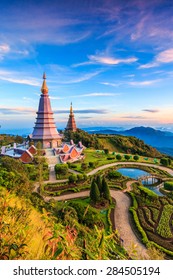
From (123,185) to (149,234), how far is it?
7313 mm

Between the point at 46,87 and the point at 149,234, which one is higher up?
the point at 46,87

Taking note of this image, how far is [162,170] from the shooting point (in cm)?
2175

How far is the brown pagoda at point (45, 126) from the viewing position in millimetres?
25484

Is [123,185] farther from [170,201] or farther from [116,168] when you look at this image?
[116,168]

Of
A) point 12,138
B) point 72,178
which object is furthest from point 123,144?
point 72,178

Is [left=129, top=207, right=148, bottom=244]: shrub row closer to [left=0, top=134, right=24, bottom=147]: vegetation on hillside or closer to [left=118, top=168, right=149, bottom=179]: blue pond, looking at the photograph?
[left=118, top=168, right=149, bottom=179]: blue pond

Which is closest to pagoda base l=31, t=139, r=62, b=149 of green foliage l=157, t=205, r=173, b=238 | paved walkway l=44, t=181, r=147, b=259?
paved walkway l=44, t=181, r=147, b=259

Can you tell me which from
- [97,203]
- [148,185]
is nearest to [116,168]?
[148,185]

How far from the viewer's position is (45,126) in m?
26.0

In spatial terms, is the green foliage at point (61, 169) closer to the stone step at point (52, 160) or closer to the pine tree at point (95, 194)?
the stone step at point (52, 160)

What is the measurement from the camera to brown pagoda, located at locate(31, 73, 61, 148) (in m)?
25.5
